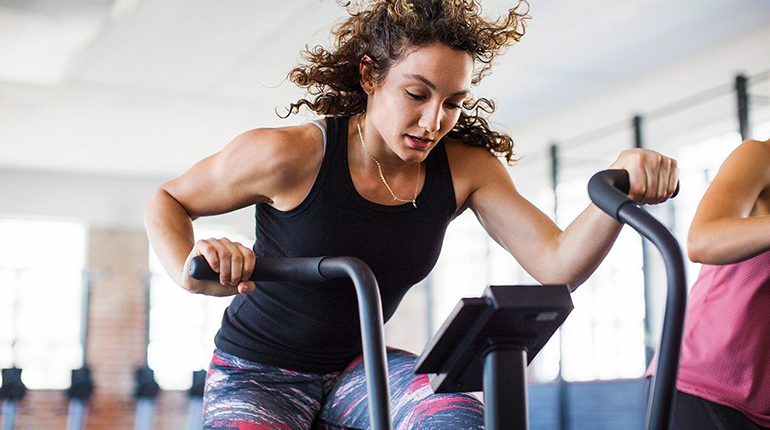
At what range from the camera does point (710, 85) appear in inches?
224

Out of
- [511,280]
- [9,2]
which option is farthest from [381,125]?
[511,280]

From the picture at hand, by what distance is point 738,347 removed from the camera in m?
1.64

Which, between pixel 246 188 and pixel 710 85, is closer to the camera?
pixel 246 188

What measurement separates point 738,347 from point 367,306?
35.0 inches

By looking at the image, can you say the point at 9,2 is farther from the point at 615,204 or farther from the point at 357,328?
the point at 615,204

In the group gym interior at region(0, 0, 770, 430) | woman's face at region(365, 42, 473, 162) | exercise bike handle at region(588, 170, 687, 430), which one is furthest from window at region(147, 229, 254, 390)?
exercise bike handle at region(588, 170, 687, 430)

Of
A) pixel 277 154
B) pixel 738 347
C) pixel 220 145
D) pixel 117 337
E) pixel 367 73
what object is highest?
pixel 220 145

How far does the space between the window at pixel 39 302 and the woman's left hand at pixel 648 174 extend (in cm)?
781

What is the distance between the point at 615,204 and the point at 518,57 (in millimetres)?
4795

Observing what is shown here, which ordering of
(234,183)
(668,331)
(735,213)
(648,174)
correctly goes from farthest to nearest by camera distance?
(234,183)
(735,213)
(648,174)
(668,331)

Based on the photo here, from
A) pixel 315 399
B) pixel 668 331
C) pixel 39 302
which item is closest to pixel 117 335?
pixel 39 302

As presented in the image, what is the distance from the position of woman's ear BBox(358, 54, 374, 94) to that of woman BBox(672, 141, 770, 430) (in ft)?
2.23

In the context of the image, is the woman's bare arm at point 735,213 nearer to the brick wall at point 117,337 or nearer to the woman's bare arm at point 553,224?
the woman's bare arm at point 553,224

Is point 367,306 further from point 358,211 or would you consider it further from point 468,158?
point 468,158
